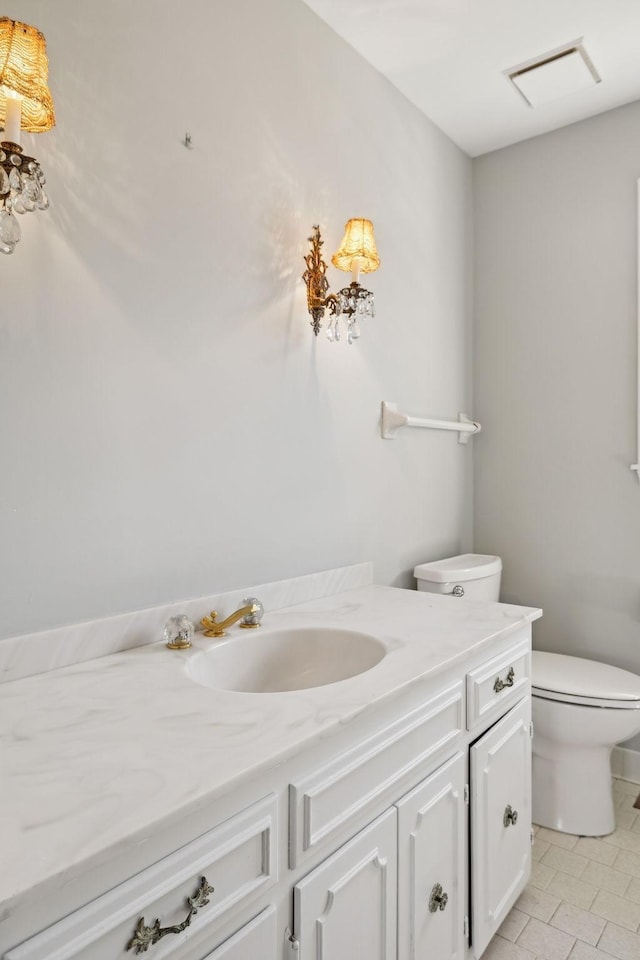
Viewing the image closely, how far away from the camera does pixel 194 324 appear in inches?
55.6

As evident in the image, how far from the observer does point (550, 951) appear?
1480mm

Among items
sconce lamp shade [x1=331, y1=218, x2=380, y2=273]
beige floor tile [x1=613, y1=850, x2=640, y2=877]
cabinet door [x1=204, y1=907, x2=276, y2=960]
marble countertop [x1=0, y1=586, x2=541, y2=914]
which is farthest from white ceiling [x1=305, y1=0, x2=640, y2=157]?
beige floor tile [x1=613, y1=850, x2=640, y2=877]

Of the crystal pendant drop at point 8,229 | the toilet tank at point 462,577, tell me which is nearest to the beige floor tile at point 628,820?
the toilet tank at point 462,577

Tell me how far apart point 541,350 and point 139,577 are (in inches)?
76.6

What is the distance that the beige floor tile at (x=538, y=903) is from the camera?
1.61 m

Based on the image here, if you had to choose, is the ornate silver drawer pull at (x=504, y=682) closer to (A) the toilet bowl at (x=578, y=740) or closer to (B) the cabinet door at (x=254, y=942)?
(A) the toilet bowl at (x=578, y=740)

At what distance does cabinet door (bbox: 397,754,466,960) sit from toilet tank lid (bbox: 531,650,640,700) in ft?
2.61

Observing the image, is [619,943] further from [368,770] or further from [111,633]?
[111,633]

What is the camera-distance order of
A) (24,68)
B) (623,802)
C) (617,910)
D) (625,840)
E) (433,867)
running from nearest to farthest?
(24,68) → (433,867) → (617,910) → (625,840) → (623,802)

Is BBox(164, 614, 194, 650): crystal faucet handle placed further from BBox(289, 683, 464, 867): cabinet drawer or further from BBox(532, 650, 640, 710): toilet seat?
BBox(532, 650, 640, 710): toilet seat

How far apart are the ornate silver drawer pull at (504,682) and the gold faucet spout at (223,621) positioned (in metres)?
0.59

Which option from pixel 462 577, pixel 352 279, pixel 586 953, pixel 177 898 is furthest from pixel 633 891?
pixel 352 279

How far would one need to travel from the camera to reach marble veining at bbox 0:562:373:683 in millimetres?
1056

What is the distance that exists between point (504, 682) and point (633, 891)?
0.83 metres
